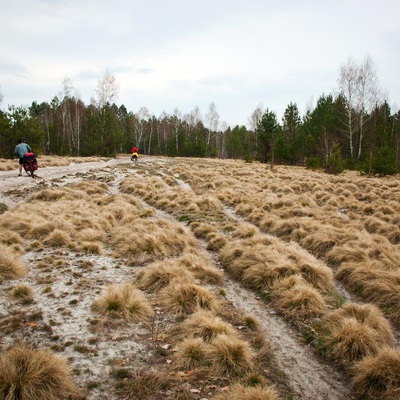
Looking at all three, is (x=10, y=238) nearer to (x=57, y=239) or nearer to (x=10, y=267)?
(x=57, y=239)

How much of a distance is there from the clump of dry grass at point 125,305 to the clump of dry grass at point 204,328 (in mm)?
722

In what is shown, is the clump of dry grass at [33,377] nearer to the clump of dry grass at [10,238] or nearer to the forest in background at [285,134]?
the clump of dry grass at [10,238]

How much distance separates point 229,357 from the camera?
4.14 m

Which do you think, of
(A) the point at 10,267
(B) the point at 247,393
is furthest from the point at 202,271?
(A) the point at 10,267

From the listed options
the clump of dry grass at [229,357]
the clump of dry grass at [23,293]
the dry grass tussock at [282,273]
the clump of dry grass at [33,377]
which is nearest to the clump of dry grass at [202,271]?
the dry grass tussock at [282,273]

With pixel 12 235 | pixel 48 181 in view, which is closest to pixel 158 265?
pixel 12 235

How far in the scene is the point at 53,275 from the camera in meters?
6.49

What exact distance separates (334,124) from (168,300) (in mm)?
45432

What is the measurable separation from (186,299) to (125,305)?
3.62 ft

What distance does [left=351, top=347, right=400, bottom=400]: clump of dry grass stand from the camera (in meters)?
3.83

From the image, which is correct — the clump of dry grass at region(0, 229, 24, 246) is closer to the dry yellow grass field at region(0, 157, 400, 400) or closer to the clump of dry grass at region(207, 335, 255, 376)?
the dry yellow grass field at region(0, 157, 400, 400)

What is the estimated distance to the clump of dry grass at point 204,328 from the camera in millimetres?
4668

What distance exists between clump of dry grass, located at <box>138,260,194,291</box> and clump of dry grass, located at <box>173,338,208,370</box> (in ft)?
6.69

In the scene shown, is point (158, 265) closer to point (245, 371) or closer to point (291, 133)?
point (245, 371)
